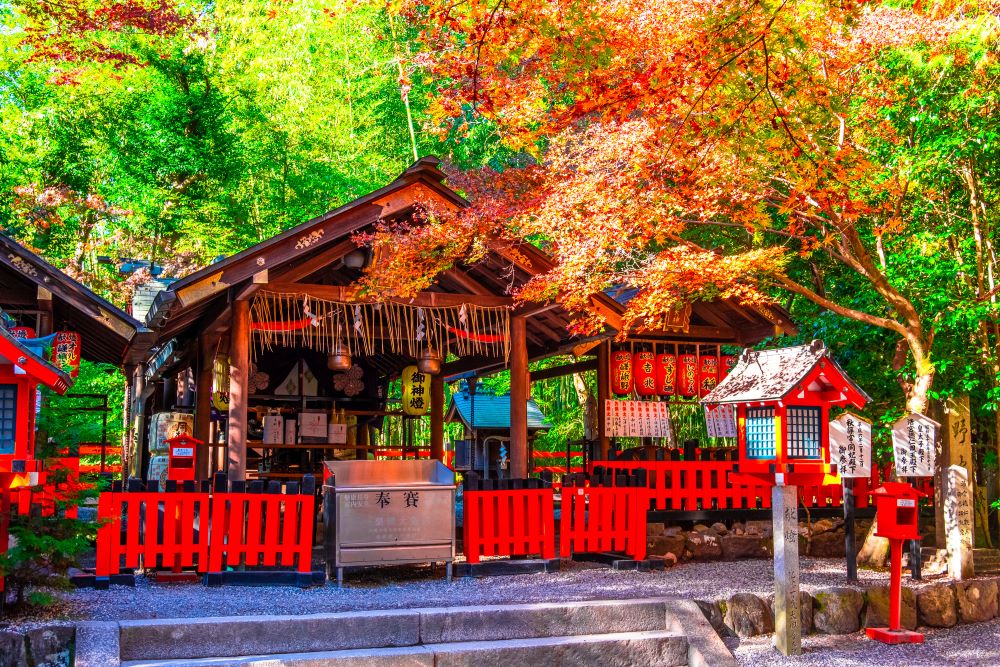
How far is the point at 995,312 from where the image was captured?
431 inches

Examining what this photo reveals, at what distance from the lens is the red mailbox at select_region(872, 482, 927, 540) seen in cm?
906

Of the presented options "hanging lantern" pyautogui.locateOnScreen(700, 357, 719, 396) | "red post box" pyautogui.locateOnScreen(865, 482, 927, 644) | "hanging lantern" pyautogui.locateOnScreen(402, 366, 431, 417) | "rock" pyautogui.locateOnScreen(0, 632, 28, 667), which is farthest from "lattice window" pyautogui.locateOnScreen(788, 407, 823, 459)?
"hanging lantern" pyautogui.locateOnScreen(402, 366, 431, 417)

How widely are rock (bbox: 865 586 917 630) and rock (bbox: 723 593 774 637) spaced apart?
1.36m

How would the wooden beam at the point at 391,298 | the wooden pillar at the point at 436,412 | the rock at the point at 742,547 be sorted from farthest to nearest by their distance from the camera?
the wooden pillar at the point at 436,412 → the rock at the point at 742,547 → the wooden beam at the point at 391,298

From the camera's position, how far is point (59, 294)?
11.6 metres

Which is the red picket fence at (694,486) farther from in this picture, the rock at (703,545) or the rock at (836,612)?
the rock at (836,612)

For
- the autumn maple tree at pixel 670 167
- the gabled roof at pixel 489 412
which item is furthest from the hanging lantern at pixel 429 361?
the gabled roof at pixel 489 412

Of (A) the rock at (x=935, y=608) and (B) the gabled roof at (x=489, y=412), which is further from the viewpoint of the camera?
(B) the gabled roof at (x=489, y=412)

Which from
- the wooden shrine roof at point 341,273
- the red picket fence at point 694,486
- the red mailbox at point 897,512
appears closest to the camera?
the red mailbox at point 897,512

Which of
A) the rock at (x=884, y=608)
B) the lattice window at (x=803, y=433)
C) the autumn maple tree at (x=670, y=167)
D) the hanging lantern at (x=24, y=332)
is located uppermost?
the autumn maple tree at (x=670, y=167)

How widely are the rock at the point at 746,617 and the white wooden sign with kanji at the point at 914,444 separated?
278 cm

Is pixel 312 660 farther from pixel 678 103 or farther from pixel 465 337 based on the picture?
pixel 678 103

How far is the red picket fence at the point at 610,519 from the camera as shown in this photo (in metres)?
11.6

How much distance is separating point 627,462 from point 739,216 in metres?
4.07
